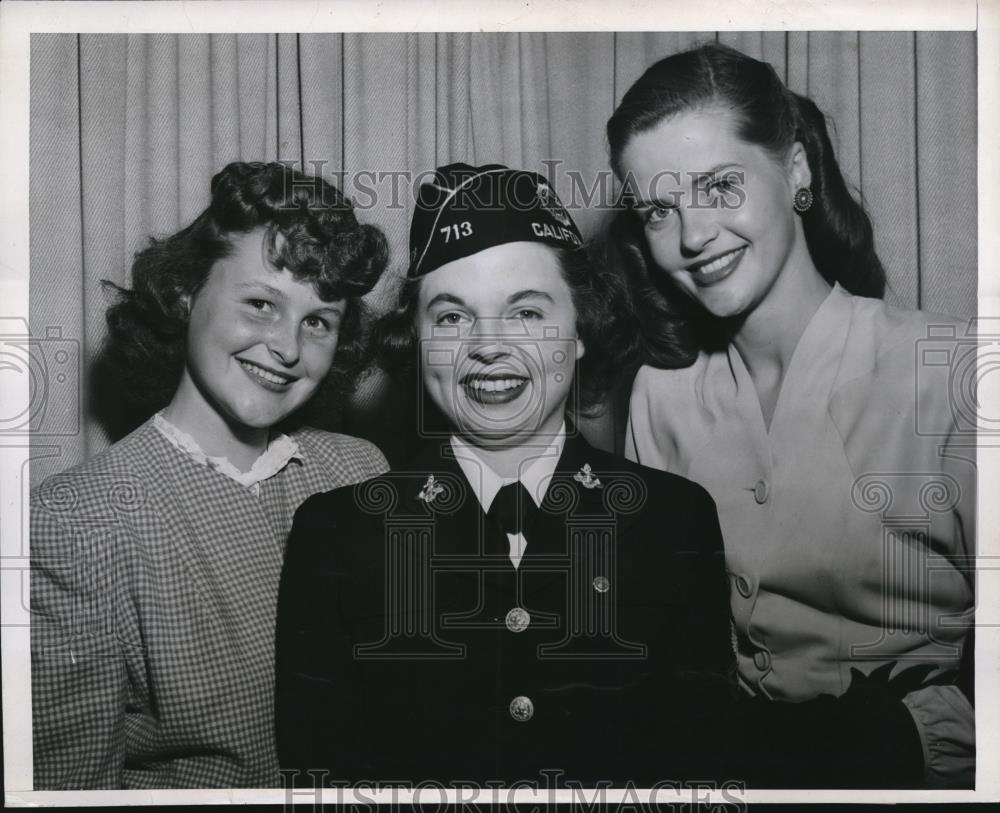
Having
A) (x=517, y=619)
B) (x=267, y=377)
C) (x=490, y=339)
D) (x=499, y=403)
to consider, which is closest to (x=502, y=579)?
(x=517, y=619)

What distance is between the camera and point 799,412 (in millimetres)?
1567

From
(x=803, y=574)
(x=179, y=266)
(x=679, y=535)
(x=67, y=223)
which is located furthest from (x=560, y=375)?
(x=67, y=223)

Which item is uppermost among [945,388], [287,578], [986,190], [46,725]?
[986,190]

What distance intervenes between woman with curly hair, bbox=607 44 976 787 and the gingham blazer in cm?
60

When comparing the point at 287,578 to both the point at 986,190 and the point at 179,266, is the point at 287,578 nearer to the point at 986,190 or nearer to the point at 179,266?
the point at 179,266

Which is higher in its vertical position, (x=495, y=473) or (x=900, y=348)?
(x=900, y=348)

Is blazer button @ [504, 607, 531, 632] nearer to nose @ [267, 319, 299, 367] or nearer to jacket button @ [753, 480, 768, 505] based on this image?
jacket button @ [753, 480, 768, 505]

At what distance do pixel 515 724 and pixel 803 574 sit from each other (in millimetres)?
553

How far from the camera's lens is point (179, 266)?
5.08 feet

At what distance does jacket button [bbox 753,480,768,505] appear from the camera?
5.12 feet

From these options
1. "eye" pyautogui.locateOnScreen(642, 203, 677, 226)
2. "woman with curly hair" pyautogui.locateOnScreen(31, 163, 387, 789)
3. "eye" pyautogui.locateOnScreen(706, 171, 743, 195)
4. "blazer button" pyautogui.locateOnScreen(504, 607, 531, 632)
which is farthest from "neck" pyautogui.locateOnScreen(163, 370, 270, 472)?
"eye" pyautogui.locateOnScreen(706, 171, 743, 195)

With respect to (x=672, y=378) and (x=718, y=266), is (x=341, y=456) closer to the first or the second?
(x=672, y=378)

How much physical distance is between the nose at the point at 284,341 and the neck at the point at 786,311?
773 millimetres

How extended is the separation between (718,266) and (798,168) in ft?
0.73
